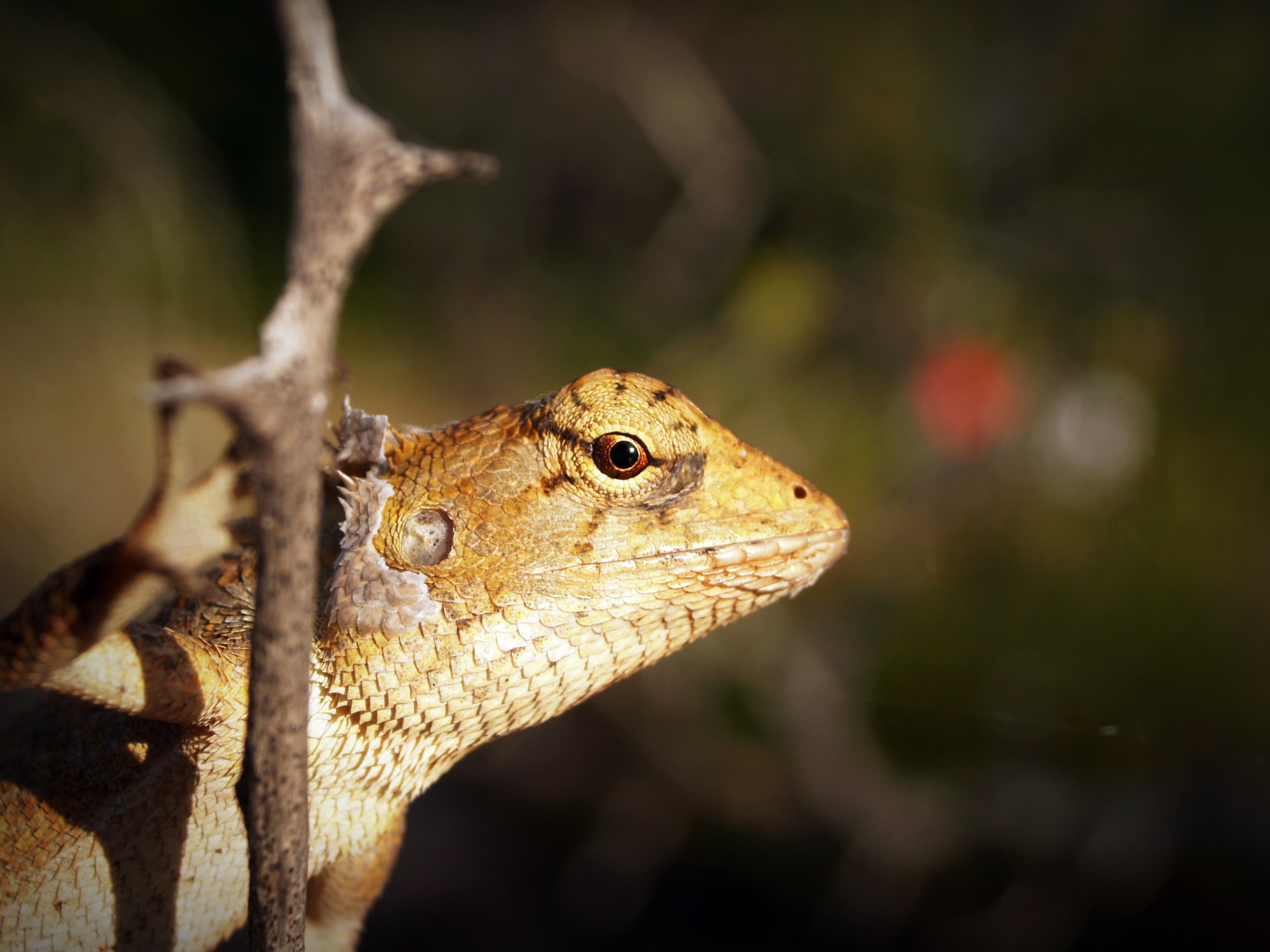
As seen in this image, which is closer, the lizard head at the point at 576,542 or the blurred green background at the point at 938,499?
the lizard head at the point at 576,542

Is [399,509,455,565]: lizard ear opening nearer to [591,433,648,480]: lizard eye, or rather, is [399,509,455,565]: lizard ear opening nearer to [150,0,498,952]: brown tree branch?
[591,433,648,480]: lizard eye

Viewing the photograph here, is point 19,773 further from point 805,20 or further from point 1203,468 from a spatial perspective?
point 805,20

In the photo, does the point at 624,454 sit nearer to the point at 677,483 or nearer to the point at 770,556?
the point at 677,483

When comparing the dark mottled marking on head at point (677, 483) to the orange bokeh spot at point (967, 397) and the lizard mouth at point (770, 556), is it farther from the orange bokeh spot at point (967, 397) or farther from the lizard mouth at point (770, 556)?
the orange bokeh spot at point (967, 397)

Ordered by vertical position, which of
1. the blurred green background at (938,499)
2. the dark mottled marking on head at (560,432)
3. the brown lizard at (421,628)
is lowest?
the brown lizard at (421,628)

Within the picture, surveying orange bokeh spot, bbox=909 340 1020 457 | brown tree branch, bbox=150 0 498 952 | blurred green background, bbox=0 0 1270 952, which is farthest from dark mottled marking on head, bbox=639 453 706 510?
orange bokeh spot, bbox=909 340 1020 457

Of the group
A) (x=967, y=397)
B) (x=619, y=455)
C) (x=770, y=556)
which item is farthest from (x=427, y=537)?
(x=967, y=397)

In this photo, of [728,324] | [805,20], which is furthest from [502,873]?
[805,20]

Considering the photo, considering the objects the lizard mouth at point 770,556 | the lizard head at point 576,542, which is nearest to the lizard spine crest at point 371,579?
the lizard head at point 576,542
